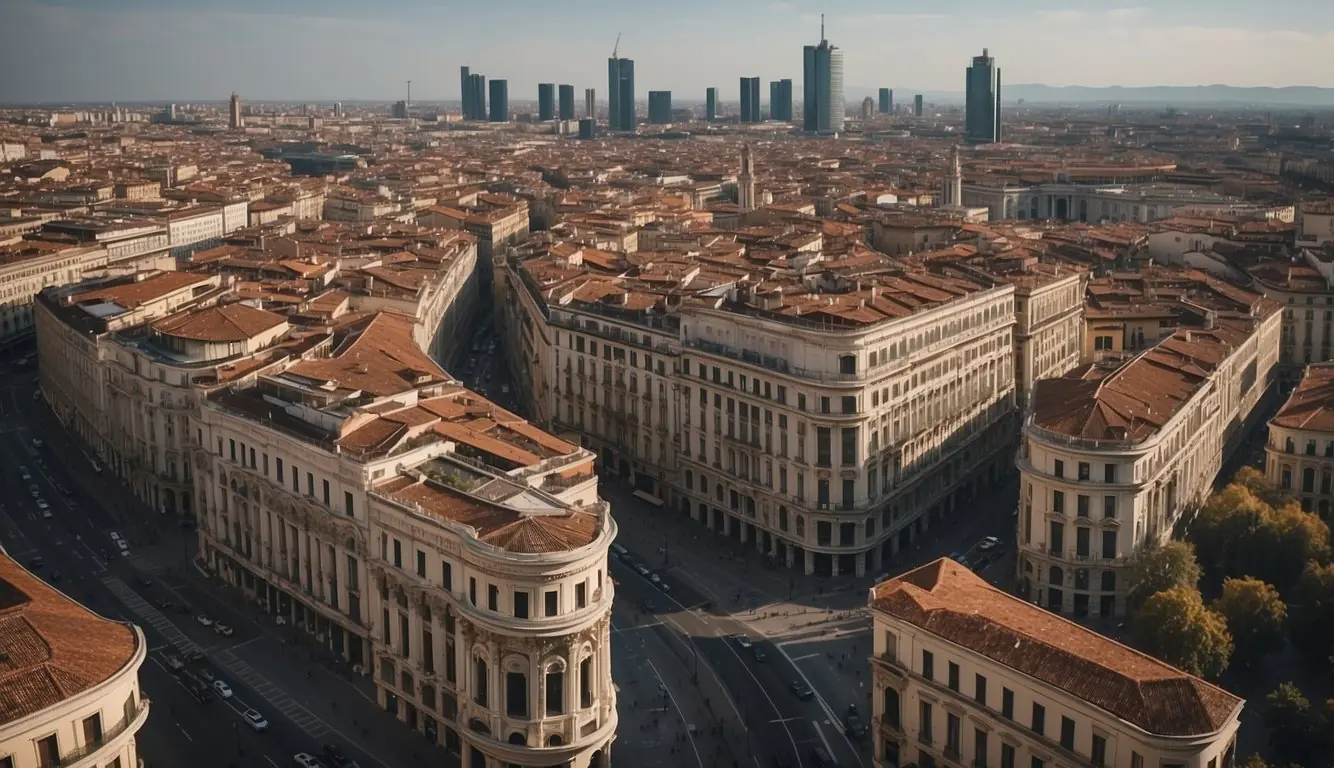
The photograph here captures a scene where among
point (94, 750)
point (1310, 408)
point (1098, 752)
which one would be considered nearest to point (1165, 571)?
point (1098, 752)

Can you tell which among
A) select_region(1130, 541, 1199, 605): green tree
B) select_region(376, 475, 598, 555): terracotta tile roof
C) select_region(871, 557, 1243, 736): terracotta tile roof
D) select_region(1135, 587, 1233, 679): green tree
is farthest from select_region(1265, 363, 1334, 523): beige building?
select_region(376, 475, 598, 555): terracotta tile roof

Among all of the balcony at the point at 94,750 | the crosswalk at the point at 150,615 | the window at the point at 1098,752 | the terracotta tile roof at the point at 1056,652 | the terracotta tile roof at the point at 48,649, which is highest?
the terracotta tile roof at the point at 48,649

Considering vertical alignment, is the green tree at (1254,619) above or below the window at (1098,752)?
below

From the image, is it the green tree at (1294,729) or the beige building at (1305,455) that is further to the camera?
the beige building at (1305,455)

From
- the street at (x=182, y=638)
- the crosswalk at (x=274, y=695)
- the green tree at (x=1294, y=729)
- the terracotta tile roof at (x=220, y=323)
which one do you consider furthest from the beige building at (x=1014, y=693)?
the terracotta tile roof at (x=220, y=323)

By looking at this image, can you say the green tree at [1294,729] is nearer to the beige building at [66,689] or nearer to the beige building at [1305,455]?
the beige building at [1305,455]

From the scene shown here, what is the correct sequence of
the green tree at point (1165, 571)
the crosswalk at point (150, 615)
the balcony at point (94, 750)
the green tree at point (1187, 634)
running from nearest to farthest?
the balcony at point (94, 750), the green tree at point (1187, 634), the green tree at point (1165, 571), the crosswalk at point (150, 615)

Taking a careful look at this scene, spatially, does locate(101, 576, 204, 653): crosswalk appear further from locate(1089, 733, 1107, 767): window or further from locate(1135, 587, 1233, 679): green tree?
locate(1135, 587, 1233, 679): green tree
